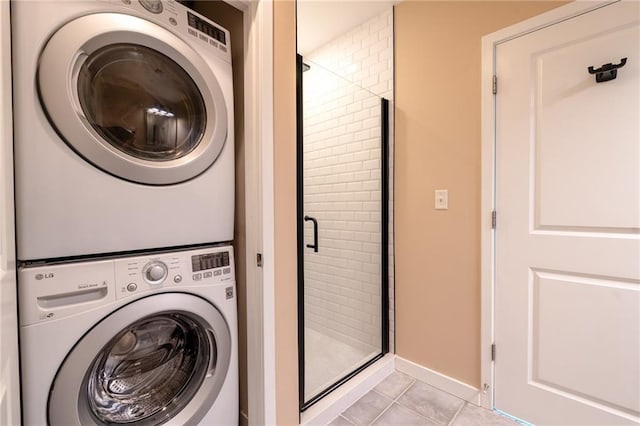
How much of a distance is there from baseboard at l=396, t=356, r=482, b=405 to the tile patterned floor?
3 cm

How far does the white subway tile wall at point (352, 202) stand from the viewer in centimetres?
202

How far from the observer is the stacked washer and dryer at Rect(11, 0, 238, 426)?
76cm

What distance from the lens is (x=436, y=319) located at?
5.91 ft

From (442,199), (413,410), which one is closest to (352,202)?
(442,199)

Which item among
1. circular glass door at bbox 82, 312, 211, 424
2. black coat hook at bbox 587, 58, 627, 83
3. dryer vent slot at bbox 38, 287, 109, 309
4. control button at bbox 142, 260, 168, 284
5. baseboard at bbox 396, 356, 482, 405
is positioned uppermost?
black coat hook at bbox 587, 58, 627, 83

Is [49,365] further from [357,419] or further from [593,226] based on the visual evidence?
[593,226]

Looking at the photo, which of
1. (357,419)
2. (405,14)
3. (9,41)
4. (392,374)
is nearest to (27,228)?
(9,41)

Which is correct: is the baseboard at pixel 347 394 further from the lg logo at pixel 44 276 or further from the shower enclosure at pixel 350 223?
the lg logo at pixel 44 276

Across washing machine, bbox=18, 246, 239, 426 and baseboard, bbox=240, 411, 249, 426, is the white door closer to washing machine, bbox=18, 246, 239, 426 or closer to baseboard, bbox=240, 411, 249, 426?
baseboard, bbox=240, 411, 249, 426

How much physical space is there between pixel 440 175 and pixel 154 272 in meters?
1.60

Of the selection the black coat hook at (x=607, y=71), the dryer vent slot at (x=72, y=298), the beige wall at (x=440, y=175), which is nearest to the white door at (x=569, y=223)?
the black coat hook at (x=607, y=71)

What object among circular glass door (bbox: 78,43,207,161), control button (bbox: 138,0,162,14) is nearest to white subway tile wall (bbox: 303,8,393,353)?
circular glass door (bbox: 78,43,207,161)

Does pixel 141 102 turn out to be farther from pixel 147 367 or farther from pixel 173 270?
pixel 147 367

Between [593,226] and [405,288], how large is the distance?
1.04 metres
